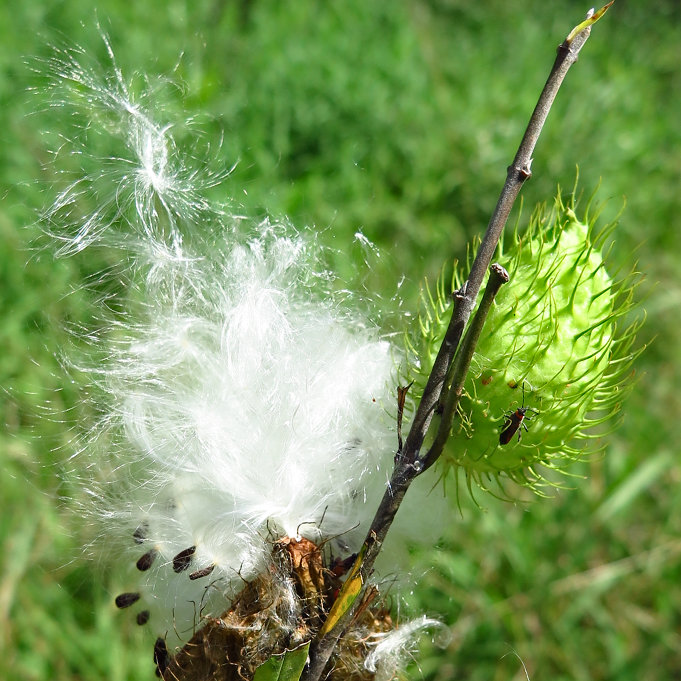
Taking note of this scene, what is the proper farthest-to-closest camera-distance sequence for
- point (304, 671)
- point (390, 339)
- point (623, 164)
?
point (623, 164)
point (390, 339)
point (304, 671)

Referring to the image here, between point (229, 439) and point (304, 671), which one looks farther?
point (229, 439)

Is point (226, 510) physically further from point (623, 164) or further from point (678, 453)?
point (623, 164)

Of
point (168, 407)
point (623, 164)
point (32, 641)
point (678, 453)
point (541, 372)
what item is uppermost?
point (623, 164)

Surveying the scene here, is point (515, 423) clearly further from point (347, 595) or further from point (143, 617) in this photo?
point (143, 617)

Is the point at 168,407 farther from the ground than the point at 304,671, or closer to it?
farther from the ground

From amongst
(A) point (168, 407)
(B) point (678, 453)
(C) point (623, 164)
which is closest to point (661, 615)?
(B) point (678, 453)

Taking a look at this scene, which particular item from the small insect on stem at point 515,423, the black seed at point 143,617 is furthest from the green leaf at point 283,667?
the small insect on stem at point 515,423

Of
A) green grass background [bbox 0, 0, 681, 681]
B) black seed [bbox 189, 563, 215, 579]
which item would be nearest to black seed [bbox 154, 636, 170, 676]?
black seed [bbox 189, 563, 215, 579]
